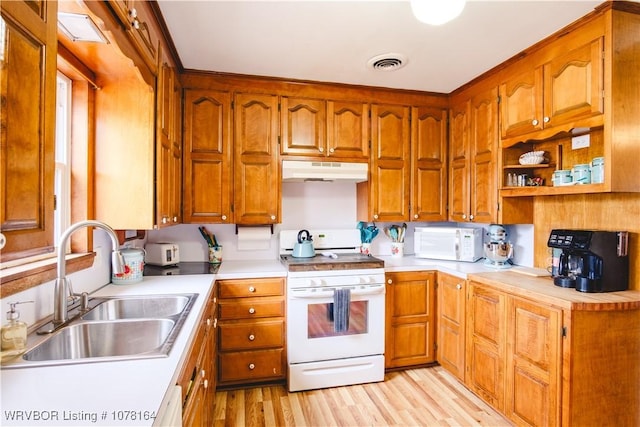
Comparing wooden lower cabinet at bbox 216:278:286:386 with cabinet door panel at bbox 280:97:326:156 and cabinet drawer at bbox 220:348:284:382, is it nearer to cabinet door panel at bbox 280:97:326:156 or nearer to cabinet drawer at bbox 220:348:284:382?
cabinet drawer at bbox 220:348:284:382

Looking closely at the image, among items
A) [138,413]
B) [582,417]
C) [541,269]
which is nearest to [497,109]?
[541,269]

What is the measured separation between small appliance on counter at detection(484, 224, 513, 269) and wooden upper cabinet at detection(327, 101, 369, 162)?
1.18 metres

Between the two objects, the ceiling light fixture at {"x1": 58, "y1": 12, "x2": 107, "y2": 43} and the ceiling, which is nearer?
the ceiling light fixture at {"x1": 58, "y1": 12, "x2": 107, "y2": 43}

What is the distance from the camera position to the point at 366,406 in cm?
226

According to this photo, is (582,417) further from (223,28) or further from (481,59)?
(223,28)

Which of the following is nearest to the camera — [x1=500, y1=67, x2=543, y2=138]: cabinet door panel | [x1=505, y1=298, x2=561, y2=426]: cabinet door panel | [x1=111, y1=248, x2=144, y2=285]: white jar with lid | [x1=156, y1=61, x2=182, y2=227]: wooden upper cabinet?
[x1=505, y1=298, x2=561, y2=426]: cabinet door panel

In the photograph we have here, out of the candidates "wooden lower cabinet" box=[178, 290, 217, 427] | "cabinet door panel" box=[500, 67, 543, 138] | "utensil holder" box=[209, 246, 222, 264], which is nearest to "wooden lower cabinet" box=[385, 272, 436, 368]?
"cabinet door panel" box=[500, 67, 543, 138]

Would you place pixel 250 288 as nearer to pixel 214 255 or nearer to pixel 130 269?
pixel 214 255

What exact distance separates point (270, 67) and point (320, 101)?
1.63ft

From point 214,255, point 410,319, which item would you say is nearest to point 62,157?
point 214,255

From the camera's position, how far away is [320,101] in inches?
109

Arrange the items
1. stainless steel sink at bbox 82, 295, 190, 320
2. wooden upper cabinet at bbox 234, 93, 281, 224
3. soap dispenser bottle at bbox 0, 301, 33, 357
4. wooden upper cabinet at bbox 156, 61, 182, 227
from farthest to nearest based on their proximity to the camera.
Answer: wooden upper cabinet at bbox 234, 93, 281, 224 < wooden upper cabinet at bbox 156, 61, 182, 227 < stainless steel sink at bbox 82, 295, 190, 320 < soap dispenser bottle at bbox 0, 301, 33, 357

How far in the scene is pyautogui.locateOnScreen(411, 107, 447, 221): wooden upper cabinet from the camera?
2.97m

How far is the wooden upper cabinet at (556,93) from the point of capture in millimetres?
1788
